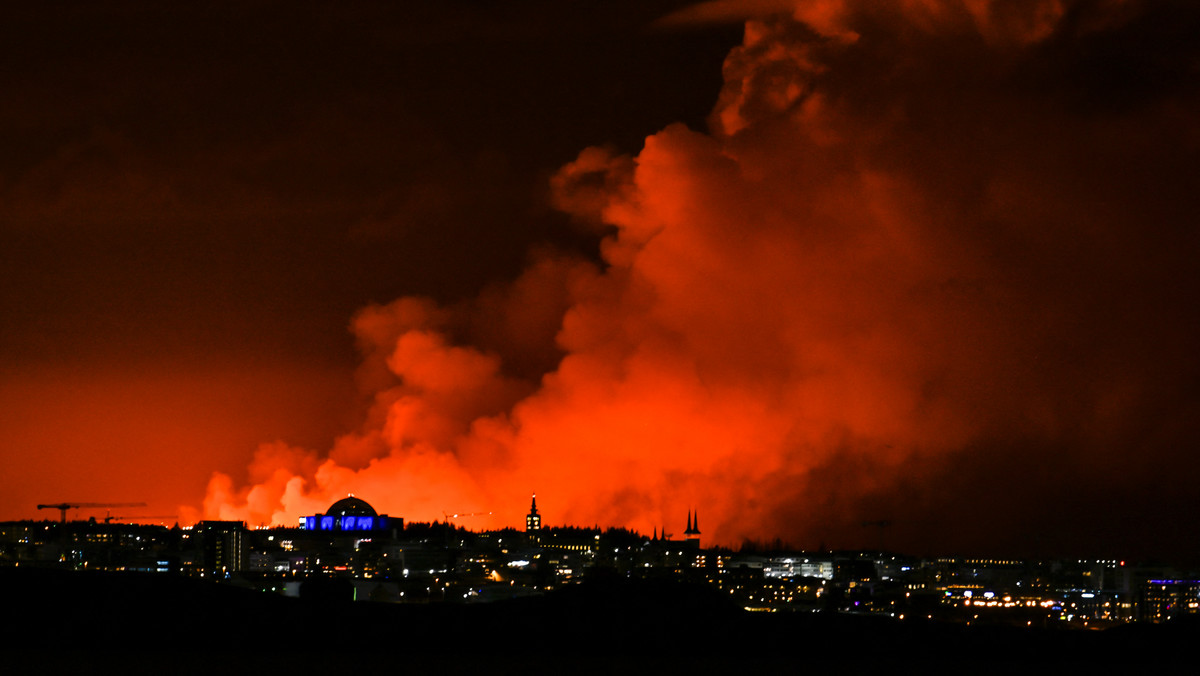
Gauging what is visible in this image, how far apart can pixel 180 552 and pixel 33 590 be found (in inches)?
2213

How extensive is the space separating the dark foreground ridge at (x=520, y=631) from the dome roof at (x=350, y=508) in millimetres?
72888

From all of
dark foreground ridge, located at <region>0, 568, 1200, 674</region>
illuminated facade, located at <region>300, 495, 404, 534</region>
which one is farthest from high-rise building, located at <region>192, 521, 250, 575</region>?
dark foreground ridge, located at <region>0, 568, 1200, 674</region>

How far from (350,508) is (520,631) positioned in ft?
251

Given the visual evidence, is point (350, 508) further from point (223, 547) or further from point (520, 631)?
point (520, 631)

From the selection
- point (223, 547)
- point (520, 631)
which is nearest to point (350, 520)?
point (223, 547)

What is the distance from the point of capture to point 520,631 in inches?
911

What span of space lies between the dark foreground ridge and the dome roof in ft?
239

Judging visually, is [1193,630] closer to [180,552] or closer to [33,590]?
[33,590]

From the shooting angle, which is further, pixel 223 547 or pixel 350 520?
pixel 350 520

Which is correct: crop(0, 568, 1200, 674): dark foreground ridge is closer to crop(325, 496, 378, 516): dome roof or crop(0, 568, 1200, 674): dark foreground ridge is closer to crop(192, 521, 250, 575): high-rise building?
crop(192, 521, 250, 575): high-rise building

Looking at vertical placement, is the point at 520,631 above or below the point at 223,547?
below

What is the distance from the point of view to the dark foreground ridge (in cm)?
2167

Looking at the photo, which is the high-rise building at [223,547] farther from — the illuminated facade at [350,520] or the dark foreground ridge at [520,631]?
the dark foreground ridge at [520,631]

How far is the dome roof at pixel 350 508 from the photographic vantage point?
97188mm
